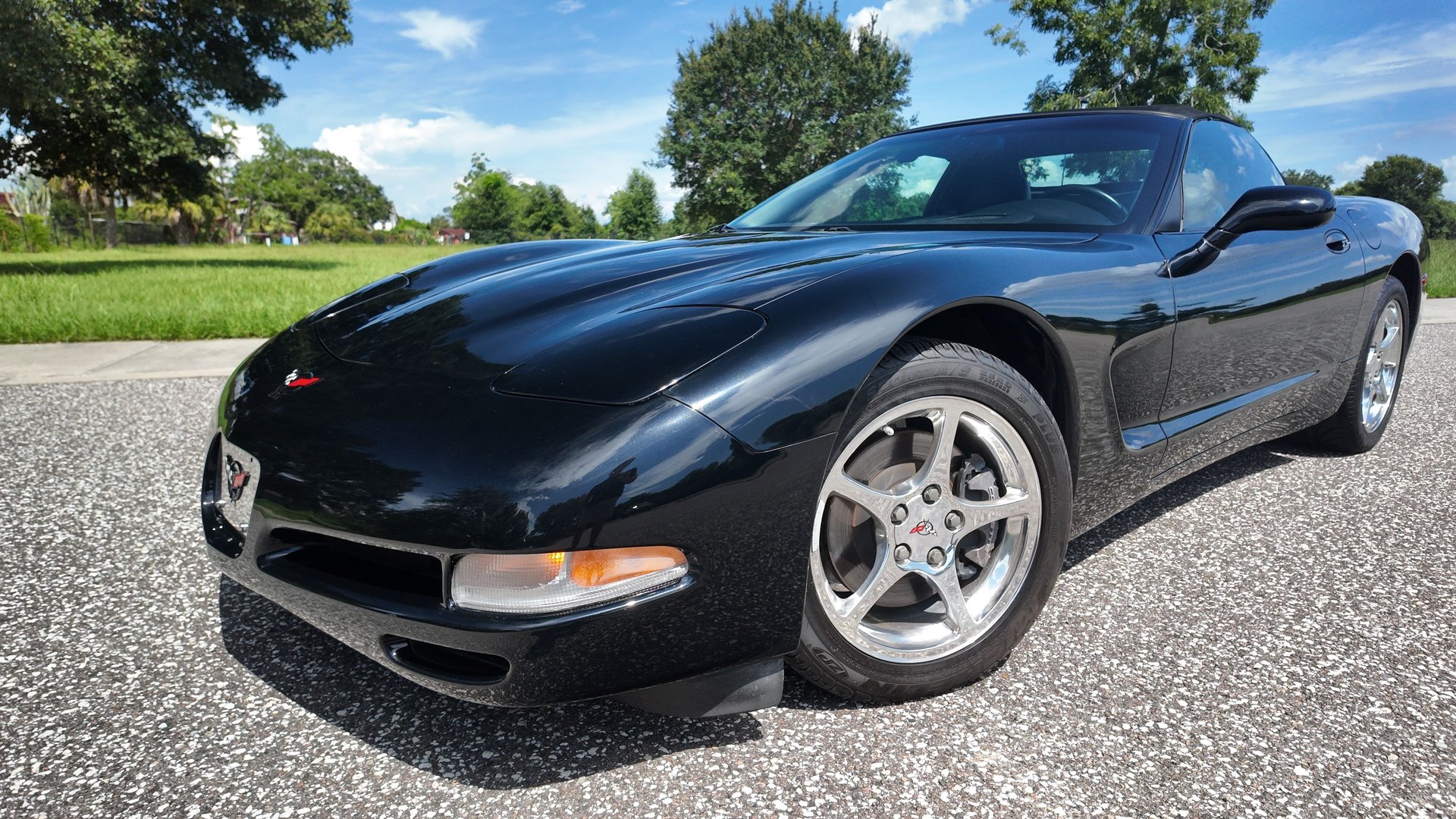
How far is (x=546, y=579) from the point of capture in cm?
133

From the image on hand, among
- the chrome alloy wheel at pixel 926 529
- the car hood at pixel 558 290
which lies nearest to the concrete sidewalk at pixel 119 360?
the car hood at pixel 558 290

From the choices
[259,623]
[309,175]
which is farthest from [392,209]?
[259,623]

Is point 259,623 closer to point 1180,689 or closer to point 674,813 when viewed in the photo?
point 674,813

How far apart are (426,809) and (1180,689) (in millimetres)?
1472

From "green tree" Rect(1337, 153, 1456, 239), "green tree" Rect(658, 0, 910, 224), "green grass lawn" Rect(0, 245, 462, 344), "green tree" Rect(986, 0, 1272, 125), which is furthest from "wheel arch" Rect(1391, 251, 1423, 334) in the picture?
"green tree" Rect(1337, 153, 1456, 239)

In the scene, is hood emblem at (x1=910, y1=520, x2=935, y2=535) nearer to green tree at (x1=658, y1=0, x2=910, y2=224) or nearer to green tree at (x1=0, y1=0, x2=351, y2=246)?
green tree at (x1=0, y1=0, x2=351, y2=246)

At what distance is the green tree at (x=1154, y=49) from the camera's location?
1025 inches

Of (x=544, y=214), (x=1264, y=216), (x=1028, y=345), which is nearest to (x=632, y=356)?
(x=1028, y=345)

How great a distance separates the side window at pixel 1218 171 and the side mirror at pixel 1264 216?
99 mm

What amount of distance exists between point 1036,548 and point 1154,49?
2967 centimetres

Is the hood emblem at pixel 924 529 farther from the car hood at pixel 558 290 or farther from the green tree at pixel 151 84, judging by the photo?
the green tree at pixel 151 84

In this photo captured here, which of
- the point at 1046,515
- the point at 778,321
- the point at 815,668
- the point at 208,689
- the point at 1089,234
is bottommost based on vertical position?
the point at 208,689

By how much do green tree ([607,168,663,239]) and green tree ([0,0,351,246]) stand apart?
171ft

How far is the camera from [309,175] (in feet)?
320
